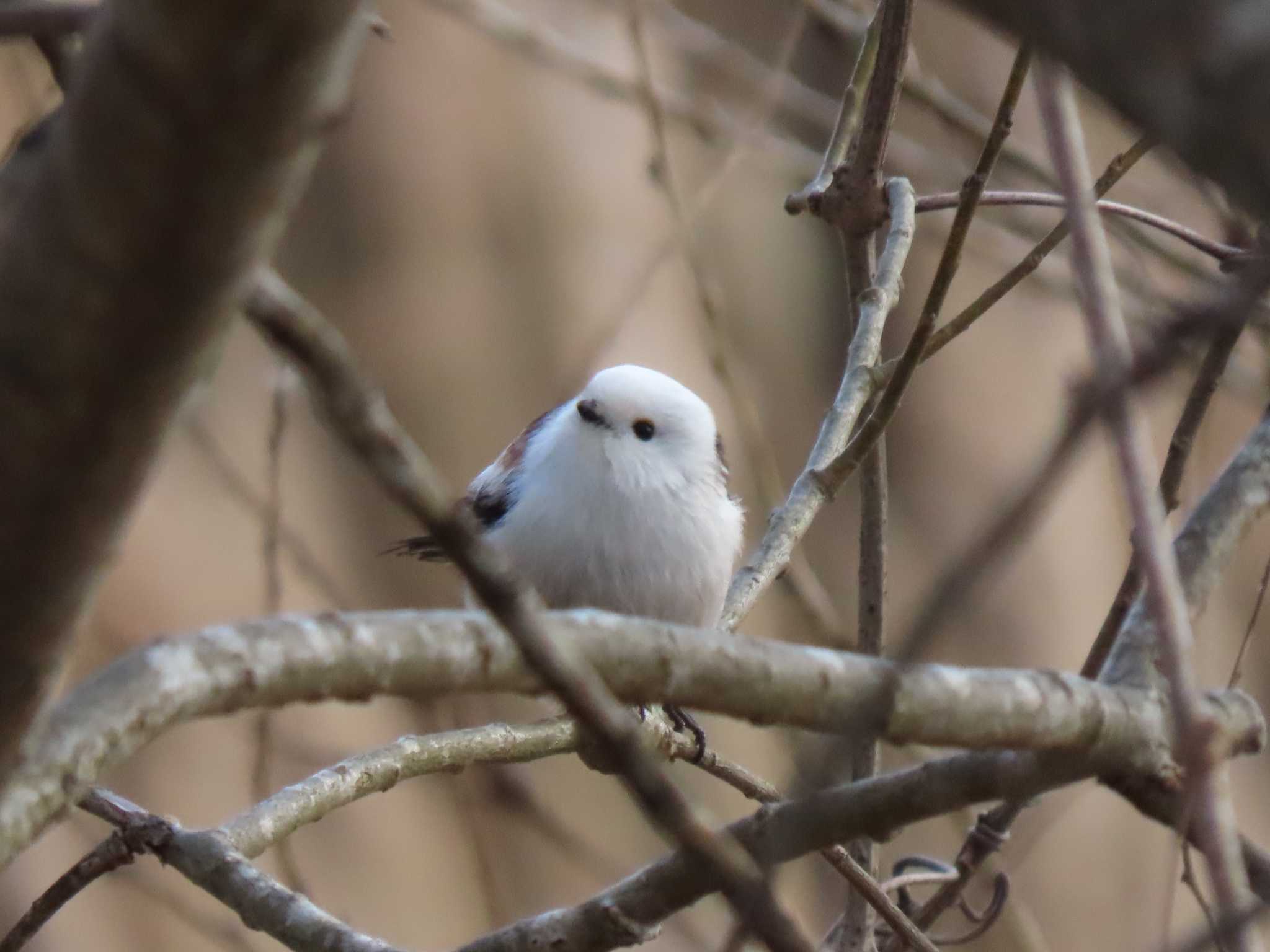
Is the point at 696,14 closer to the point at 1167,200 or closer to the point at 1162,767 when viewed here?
the point at 1167,200

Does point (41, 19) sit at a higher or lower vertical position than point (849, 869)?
higher

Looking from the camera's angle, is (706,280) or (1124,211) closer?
(1124,211)

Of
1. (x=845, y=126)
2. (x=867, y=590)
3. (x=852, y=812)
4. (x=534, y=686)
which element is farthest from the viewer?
(x=845, y=126)

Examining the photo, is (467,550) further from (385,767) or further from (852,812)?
(385,767)

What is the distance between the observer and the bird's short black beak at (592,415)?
7.30ft

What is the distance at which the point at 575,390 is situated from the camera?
4.45 meters

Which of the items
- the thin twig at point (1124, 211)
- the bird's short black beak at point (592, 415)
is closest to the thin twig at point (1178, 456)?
the thin twig at point (1124, 211)

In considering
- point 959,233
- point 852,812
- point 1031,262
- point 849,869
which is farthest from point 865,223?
point 852,812

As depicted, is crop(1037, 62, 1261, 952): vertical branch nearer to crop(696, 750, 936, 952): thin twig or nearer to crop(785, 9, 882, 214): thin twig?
crop(696, 750, 936, 952): thin twig

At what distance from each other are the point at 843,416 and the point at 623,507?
39 cm

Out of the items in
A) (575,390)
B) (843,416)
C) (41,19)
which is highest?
(575,390)

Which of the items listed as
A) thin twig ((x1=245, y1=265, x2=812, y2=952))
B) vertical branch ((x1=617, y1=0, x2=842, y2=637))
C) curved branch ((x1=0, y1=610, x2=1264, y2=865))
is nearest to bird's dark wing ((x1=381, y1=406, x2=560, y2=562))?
vertical branch ((x1=617, y1=0, x2=842, y2=637))

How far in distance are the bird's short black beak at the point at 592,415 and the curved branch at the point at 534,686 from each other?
52.2 inches

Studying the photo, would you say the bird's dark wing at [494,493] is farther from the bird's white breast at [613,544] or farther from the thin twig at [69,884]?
the thin twig at [69,884]
